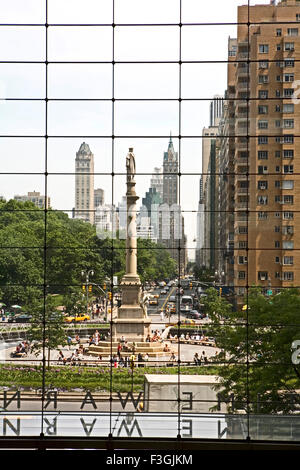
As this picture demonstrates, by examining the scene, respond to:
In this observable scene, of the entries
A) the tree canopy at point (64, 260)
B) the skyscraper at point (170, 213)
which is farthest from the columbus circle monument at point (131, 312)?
the skyscraper at point (170, 213)

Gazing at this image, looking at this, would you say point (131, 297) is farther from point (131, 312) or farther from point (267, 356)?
point (267, 356)

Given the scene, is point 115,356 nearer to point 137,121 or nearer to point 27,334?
point 27,334

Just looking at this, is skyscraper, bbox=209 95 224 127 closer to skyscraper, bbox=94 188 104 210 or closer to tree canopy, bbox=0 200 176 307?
skyscraper, bbox=94 188 104 210

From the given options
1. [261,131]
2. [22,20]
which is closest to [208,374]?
[261,131]

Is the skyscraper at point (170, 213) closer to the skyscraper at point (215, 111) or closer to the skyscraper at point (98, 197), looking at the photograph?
the skyscraper at point (215, 111)

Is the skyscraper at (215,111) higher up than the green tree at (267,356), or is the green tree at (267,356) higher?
the skyscraper at (215,111)
